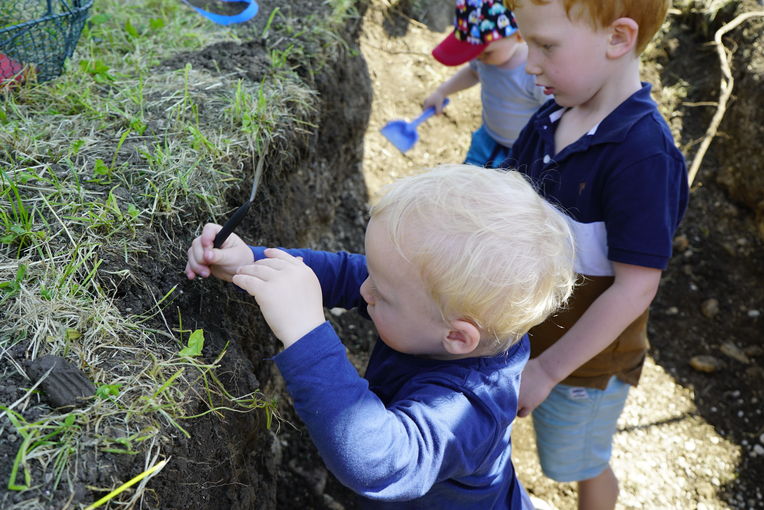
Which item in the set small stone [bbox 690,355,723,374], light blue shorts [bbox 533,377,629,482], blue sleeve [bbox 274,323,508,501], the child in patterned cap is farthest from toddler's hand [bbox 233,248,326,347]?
small stone [bbox 690,355,723,374]

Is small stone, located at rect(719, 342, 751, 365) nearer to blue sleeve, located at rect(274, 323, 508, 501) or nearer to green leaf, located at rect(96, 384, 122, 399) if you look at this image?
blue sleeve, located at rect(274, 323, 508, 501)

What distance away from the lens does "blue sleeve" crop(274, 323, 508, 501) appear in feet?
3.92

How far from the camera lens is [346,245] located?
11.9 feet

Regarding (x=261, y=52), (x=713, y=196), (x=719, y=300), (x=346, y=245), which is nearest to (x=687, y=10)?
(x=713, y=196)

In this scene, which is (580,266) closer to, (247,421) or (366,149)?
(247,421)

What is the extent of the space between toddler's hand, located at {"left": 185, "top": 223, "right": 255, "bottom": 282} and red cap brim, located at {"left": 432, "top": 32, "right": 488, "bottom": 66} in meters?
1.58

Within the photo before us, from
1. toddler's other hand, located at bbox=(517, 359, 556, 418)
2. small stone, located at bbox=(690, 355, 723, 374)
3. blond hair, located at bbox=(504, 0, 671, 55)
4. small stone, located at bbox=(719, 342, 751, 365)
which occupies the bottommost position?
small stone, located at bbox=(690, 355, 723, 374)

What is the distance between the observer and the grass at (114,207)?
1.29 metres

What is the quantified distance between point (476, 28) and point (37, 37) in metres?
1.62

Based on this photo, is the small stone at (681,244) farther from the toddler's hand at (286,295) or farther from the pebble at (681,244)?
the toddler's hand at (286,295)

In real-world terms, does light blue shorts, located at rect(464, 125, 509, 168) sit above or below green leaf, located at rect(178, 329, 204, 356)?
below

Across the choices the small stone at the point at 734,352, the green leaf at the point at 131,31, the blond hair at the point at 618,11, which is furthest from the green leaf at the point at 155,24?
the small stone at the point at 734,352

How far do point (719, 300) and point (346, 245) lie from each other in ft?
6.67

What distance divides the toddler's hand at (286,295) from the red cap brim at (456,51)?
1.75 meters
